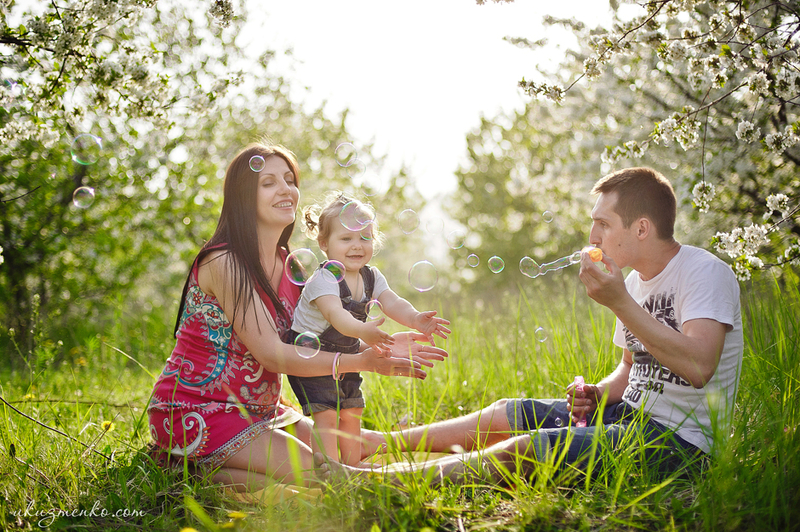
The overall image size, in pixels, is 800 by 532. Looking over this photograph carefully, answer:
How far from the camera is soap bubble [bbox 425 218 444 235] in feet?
10.5

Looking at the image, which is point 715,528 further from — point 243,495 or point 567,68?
point 567,68

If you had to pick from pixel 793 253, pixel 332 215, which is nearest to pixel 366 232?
pixel 332 215

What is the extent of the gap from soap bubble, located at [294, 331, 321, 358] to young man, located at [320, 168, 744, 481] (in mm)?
541

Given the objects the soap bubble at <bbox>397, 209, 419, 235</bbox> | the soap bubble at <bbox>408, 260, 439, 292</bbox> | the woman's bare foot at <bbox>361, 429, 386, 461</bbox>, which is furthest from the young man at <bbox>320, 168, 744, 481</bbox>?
the soap bubble at <bbox>397, 209, 419, 235</bbox>

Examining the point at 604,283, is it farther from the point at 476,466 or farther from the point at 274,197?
the point at 274,197

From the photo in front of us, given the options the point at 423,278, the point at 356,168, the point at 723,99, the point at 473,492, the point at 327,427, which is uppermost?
the point at 723,99

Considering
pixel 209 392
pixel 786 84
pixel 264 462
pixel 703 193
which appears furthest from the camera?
pixel 703 193

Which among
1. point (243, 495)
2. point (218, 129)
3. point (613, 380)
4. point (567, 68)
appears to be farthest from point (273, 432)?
point (218, 129)

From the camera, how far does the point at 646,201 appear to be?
7.75 ft

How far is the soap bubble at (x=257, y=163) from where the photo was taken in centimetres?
261

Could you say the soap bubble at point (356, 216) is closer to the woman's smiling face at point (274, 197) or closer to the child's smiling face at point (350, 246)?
the child's smiling face at point (350, 246)

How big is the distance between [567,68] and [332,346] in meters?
6.17

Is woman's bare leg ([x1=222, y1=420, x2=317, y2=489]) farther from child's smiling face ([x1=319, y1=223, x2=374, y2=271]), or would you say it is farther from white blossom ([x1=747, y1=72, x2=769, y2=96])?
white blossom ([x1=747, y1=72, x2=769, y2=96])

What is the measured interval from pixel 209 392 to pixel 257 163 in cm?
112
